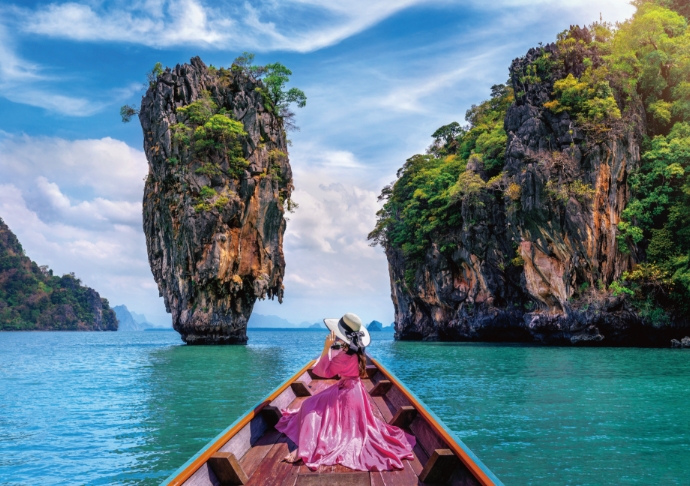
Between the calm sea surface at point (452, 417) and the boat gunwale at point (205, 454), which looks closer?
the boat gunwale at point (205, 454)

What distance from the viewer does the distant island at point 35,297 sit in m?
88.6

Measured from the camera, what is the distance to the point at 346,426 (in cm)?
444

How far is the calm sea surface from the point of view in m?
6.54

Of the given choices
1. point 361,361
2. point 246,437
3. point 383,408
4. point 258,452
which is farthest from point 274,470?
point 383,408

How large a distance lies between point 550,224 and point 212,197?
65.8ft

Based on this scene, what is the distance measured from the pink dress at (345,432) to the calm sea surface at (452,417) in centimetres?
241

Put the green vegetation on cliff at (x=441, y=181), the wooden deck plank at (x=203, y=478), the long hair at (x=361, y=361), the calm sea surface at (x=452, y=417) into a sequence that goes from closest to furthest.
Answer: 1. the wooden deck plank at (x=203, y=478)
2. the long hair at (x=361, y=361)
3. the calm sea surface at (x=452, y=417)
4. the green vegetation on cliff at (x=441, y=181)

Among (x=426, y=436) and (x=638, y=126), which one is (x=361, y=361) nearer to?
(x=426, y=436)

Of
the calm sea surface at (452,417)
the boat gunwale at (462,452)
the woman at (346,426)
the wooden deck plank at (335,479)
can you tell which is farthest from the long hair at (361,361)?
the calm sea surface at (452,417)

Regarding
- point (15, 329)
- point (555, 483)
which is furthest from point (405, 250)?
point (15, 329)

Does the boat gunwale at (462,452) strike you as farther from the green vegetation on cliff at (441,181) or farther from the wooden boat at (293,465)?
the green vegetation on cliff at (441,181)

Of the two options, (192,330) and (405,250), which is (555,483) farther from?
(405,250)

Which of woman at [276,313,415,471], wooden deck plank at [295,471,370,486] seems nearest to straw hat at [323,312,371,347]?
woman at [276,313,415,471]

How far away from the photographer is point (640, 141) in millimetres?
27312
